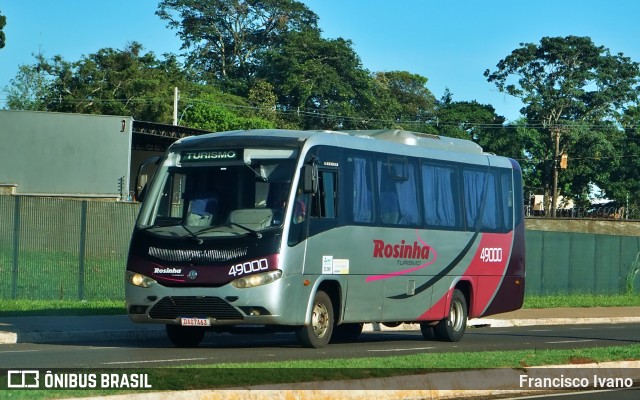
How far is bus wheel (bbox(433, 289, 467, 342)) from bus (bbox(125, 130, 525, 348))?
25 mm

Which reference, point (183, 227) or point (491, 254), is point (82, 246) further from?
point (183, 227)

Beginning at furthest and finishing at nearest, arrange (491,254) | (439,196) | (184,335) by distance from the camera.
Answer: (491,254) → (439,196) → (184,335)

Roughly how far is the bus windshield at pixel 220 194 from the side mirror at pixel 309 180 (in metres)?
0.21

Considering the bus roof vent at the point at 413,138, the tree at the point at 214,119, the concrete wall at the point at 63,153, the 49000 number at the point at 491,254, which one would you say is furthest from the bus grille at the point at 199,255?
the tree at the point at 214,119

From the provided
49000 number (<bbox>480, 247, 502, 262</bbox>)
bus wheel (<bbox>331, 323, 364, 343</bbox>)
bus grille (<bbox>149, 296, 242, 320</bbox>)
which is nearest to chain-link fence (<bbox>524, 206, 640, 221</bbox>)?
49000 number (<bbox>480, 247, 502, 262</bbox>)

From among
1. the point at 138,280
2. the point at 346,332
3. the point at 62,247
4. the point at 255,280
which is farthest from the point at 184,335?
the point at 62,247

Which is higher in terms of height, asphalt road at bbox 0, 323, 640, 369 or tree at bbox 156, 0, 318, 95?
tree at bbox 156, 0, 318, 95

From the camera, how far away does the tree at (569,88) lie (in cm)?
8750

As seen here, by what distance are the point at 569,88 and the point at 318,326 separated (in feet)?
240

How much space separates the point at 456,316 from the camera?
69.4 feet

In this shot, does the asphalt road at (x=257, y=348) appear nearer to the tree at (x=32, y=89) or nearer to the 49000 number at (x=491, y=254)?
the 49000 number at (x=491, y=254)

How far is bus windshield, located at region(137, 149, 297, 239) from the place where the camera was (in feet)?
54.9

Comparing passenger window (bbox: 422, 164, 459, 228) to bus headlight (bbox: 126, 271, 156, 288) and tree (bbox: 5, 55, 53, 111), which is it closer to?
bus headlight (bbox: 126, 271, 156, 288)

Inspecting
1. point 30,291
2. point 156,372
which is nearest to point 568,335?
point 30,291
